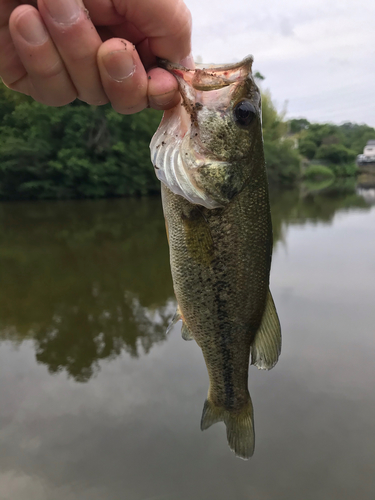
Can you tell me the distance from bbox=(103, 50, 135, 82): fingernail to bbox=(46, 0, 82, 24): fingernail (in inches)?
5.8

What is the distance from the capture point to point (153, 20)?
4.15ft

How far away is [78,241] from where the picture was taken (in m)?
9.41

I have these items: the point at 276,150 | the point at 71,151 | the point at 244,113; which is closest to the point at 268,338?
the point at 244,113

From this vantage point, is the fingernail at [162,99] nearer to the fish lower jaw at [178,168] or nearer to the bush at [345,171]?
the fish lower jaw at [178,168]

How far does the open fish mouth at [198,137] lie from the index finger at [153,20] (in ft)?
0.23

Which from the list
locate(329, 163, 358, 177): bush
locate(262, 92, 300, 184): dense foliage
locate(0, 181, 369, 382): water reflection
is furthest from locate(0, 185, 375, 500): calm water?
locate(329, 163, 358, 177): bush

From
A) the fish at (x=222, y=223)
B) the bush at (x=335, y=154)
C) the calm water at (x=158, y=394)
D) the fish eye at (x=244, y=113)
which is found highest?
the bush at (x=335, y=154)

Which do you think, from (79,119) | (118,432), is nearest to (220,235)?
(118,432)

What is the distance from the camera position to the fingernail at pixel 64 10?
107cm

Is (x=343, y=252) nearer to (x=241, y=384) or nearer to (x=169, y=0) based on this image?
(x=241, y=384)

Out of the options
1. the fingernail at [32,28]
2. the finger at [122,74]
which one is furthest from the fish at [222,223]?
the fingernail at [32,28]

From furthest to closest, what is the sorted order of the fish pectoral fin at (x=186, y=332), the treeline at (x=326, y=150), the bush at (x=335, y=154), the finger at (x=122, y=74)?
the bush at (x=335, y=154) < the treeline at (x=326, y=150) < the fish pectoral fin at (x=186, y=332) < the finger at (x=122, y=74)

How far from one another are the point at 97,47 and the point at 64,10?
0.15 meters

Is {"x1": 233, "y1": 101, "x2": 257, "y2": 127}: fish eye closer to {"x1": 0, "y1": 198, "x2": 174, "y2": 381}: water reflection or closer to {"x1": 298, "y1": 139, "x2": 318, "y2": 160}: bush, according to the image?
{"x1": 0, "y1": 198, "x2": 174, "y2": 381}: water reflection
